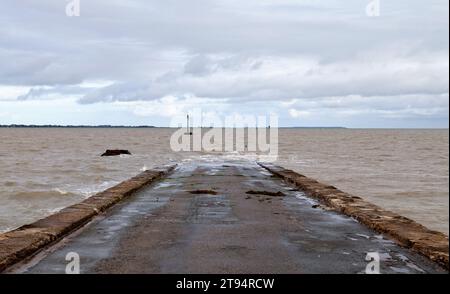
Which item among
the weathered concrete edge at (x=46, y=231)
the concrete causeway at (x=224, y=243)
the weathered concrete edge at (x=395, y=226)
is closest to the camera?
the concrete causeway at (x=224, y=243)

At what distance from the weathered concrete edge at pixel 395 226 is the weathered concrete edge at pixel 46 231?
4.97 metres

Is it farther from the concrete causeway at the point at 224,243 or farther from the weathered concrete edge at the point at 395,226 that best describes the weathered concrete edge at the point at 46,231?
the weathered concrete edge at the point at 395,226

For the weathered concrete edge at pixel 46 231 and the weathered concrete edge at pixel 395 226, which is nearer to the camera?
the weathered concrete edge at pixel 46 231

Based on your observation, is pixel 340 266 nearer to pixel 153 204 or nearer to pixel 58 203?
pixel 153 204

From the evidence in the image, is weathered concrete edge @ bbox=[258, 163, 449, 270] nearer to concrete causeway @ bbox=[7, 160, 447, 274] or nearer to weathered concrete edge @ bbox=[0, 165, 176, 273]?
concrete causeway @ bbox=[7, 160, 447, 274]

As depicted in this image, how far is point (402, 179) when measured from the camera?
2639 centimetres

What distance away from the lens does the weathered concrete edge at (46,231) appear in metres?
6.51

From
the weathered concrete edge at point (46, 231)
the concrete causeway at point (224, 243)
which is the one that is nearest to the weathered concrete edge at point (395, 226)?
the concrete causeway at point (224, 243)

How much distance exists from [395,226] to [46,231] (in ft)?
17.9

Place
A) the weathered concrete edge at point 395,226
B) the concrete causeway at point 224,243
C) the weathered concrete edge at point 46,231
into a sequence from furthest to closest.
→ the weathered concrete edge at point 395,226 < the weathered concrete edge at point 46,231 < the concrete causeway at point 224,243

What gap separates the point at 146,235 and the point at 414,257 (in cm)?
382

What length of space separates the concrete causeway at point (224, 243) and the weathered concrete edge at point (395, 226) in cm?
15

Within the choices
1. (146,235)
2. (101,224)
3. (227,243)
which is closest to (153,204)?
(101,224)

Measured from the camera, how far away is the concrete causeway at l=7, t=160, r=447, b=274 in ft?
20.0
